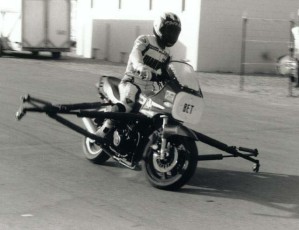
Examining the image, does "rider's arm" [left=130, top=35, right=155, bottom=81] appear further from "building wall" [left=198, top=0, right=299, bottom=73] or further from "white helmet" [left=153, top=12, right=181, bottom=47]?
"building wall" [left=198, top=0, right=299, bottom=73]

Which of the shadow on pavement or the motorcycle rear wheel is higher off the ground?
the motorcycle rear wheel

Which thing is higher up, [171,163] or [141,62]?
[141,62]

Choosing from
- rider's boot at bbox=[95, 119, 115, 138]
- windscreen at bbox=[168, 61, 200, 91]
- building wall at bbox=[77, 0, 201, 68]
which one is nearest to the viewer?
windscreen at bbox=[168, 61, 200, 91]

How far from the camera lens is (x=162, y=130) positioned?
6.82 m

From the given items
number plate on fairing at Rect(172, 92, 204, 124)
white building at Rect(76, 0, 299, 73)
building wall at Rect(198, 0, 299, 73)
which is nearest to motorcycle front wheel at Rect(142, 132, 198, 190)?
number plate on fairing at Rect(172, 92, 204, 124)

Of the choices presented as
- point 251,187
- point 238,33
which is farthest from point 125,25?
point 251,187

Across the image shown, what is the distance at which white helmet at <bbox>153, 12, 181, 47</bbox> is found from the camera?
7285mm

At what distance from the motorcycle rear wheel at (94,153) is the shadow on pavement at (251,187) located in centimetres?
113

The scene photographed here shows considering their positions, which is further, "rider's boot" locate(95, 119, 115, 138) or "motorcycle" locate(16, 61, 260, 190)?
"rider's boot" locate(95, 119, 115, 138)

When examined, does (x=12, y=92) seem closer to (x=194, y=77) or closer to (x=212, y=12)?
(x=194, y=77)

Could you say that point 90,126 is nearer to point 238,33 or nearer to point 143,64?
point 143,64

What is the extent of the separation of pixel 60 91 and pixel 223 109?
4165 mm

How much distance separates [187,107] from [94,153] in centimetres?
173

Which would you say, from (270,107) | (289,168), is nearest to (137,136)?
(289,168)
